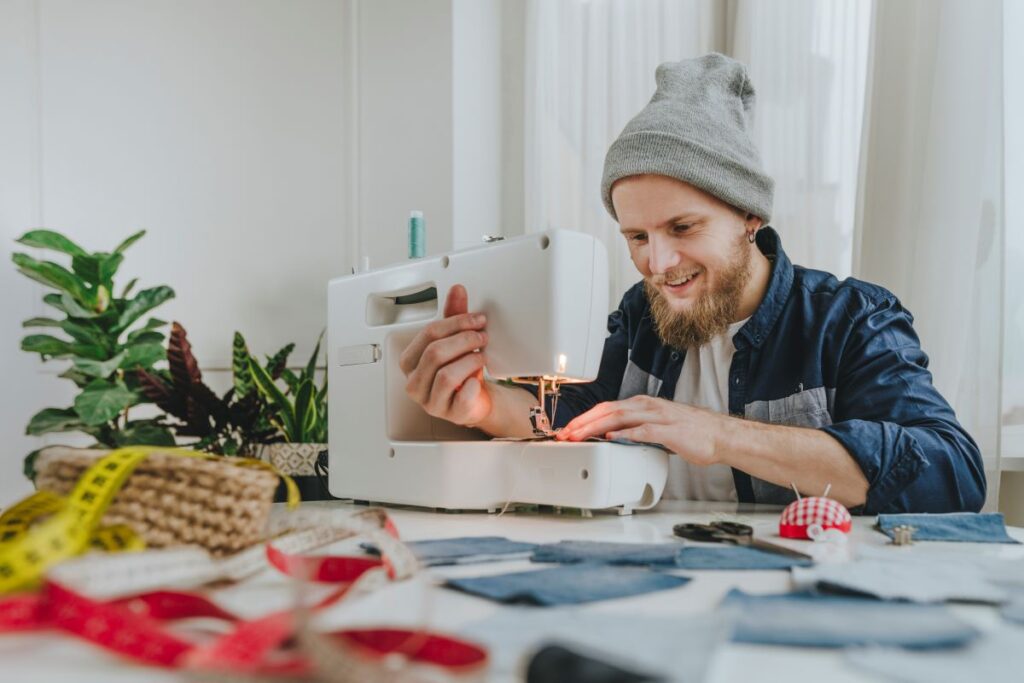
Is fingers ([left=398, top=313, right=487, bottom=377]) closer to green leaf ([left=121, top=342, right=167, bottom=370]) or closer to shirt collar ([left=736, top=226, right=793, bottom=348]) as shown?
shirt collar ([left=736, top=226, right=793, bottom=348])

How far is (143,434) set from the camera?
109 inches

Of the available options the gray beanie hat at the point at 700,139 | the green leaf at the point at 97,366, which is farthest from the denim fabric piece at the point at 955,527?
the green leaf at the point at 97,366

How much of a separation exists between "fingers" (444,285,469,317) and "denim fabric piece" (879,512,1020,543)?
0.88m

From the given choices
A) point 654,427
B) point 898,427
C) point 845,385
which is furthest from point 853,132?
point 654,427

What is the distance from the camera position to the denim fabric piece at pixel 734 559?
1.05 meters

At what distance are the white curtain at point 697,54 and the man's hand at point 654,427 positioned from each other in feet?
4.19

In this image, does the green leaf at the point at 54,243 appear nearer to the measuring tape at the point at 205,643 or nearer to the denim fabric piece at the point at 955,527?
the measuring tape at the point at 205,643

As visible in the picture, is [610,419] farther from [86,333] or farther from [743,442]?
[86,333]

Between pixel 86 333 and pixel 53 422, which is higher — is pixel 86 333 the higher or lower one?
the higher one

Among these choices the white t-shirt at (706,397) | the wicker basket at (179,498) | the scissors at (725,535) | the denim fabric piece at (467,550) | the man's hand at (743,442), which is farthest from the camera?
the white t-shirt at (706,397)

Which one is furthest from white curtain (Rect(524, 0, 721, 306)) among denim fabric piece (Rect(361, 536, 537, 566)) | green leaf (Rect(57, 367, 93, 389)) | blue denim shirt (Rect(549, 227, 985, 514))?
→ denim fabric piece (Rect(361, 536, 537, 566))

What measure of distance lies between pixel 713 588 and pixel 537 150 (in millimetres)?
2602

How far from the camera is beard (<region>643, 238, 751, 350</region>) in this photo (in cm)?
221

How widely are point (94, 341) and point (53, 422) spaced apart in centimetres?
29
